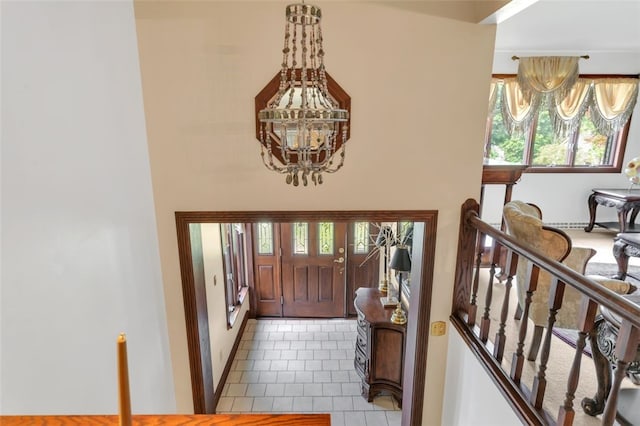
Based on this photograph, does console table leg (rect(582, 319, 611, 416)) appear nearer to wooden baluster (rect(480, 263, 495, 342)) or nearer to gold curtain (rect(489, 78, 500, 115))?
wooden baluster (rect(480, 263, 495, 342))

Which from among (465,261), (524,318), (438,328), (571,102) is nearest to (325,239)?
(438,328)

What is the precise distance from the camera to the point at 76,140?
1660 mm

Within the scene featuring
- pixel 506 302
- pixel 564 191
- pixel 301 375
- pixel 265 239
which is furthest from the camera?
→ pixel 564 191

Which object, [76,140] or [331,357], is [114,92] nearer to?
[76,140]

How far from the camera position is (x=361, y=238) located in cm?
527

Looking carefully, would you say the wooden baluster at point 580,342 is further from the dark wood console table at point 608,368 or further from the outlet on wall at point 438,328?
the outlet on wall at point 438,328

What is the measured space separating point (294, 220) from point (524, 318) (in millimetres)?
1494

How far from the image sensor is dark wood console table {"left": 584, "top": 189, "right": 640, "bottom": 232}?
5.00 meters

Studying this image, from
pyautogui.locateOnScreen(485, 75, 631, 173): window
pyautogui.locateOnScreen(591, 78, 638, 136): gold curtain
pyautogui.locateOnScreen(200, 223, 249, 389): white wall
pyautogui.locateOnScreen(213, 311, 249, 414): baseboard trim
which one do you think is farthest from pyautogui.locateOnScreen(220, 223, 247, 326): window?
pyautogui.locateOnScreen(591, 78, 638, 136): gold curtain

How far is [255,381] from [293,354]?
2.13 feet

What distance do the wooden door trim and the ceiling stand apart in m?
2.05

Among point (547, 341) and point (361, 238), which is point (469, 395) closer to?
point (547, 341)

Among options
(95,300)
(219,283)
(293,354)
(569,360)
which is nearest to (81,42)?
(95,300)

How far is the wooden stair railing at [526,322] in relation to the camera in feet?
4.12
